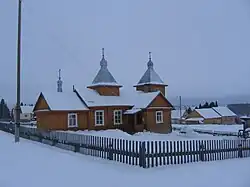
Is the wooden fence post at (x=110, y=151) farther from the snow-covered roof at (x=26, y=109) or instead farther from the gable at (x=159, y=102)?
the snow-covered roof at (x=26, y=109)

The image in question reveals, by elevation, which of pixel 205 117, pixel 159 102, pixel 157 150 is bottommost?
pixel 157 150

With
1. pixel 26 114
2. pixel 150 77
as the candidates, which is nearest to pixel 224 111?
pixel 150 77

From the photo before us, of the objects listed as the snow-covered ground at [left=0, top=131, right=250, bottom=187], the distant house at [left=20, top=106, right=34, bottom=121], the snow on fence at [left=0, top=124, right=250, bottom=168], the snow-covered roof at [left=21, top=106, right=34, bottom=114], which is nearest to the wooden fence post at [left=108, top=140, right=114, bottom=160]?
the snow on fence at [left=0, top=124, right=250, bottom=168]

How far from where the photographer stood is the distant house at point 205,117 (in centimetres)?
7638

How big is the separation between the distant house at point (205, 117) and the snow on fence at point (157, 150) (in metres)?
61.4

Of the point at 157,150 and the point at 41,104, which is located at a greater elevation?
the point at 41,104

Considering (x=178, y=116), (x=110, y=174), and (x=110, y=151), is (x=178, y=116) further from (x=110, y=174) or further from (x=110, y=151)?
(x=110, y=174)

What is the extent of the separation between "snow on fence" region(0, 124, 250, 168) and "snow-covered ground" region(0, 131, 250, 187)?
0.47 m

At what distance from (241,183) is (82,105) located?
25.8 meters

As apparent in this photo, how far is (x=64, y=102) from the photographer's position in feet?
107

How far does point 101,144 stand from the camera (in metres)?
14.1

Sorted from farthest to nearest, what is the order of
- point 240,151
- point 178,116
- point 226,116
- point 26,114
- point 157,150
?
point 178,116
point 26,114
point 226,116
point 240,151
point 157,150

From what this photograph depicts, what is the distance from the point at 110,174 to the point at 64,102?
23378 millimetres

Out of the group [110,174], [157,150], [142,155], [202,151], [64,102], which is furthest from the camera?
[64,102]
